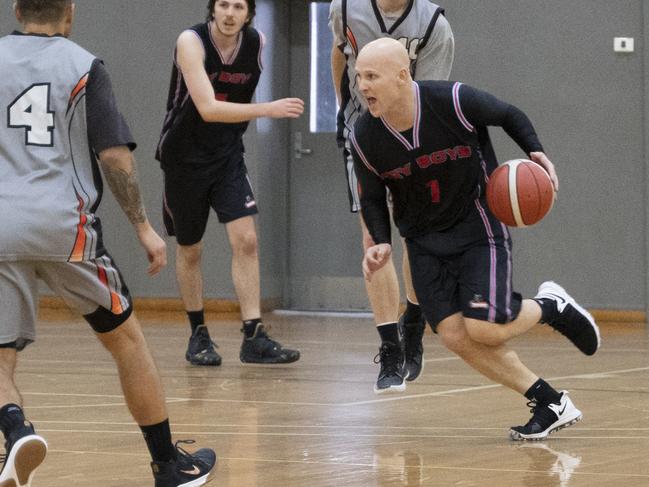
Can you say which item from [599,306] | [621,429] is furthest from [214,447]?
[599,306]

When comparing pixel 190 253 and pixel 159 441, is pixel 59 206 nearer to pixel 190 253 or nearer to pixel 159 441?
pixel 159 441

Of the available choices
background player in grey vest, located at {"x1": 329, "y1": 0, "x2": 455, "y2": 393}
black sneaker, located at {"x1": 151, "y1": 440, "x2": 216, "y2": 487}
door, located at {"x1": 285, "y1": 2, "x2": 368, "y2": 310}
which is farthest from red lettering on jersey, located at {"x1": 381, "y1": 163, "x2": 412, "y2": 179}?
door, located at {"x1": 285, "y1": 2, "x2": 368, "y2": 310}

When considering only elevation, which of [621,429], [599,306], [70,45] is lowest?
[599,306]

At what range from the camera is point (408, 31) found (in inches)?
200

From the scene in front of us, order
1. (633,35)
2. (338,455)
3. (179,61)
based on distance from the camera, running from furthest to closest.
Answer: (633,35)
(179,61)
(338,455)

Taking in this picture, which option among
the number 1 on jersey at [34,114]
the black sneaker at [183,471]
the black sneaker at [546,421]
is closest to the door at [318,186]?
the black sneaker at [546,421]

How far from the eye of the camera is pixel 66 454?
3805mm

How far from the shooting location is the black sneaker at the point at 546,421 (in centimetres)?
402

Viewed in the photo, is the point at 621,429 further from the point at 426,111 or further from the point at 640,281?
the point at 640,281

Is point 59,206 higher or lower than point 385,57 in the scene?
lower

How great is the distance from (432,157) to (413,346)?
136 cm

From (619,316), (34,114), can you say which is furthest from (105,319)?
(619,316)

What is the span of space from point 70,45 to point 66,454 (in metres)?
1.34

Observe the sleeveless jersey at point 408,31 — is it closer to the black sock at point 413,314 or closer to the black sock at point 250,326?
the black sock at point 413,314
